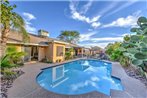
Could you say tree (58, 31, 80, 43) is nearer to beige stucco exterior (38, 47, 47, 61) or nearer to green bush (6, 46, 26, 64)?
beige stucco exterior (38, 47, 47, 61)

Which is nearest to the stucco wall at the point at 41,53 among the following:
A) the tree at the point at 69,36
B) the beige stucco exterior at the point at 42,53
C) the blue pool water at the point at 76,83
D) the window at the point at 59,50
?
the beige stucco exterior at the point at 42,53

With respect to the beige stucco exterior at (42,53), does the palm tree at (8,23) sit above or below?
above

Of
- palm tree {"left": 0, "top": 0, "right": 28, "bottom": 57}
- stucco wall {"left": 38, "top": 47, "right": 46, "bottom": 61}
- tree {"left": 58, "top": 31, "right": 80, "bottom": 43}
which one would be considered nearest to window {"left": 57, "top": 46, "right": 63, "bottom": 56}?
stucco wall {"left": 38, "top": 47, "right": 46, "bottom": 61}

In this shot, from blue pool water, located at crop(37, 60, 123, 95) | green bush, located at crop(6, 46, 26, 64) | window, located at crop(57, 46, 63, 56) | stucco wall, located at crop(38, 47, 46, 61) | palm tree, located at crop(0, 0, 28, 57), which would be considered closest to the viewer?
blue pool water, located at crop(37, 60, 123, 95)

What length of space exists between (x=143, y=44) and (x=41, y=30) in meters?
28.6

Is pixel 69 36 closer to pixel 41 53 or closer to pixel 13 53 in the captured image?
pixel 41 53

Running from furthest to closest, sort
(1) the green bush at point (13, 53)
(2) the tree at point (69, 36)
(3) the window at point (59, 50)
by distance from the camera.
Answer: (2) the tree at point (69, 36) < (3) the window at point (59, 50) < (1) the green bush at point (13, 53)

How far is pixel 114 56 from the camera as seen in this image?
23453 millimetres

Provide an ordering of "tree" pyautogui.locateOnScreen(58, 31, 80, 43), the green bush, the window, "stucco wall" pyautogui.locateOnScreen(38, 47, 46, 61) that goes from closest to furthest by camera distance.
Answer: the green bush < "stucco wall" pyautogui.locateOnScreen(38, 47, 46, 61) < the window < "tree" pyautogui.locateOnScreen(58, 31, 80, 43)

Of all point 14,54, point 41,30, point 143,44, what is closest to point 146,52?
point 143,44

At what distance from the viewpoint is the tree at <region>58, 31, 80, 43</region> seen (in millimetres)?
49347

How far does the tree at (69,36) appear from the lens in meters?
49.3

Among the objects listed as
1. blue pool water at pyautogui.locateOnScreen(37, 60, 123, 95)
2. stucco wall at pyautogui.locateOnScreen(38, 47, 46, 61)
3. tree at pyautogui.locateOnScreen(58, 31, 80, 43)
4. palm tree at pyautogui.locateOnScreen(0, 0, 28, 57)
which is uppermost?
tree at pyautogui.locateOnScreen(58, 31, 80, 43)

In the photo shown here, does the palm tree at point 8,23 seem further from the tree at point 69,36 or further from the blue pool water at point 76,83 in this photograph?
the tree at point 69,36
